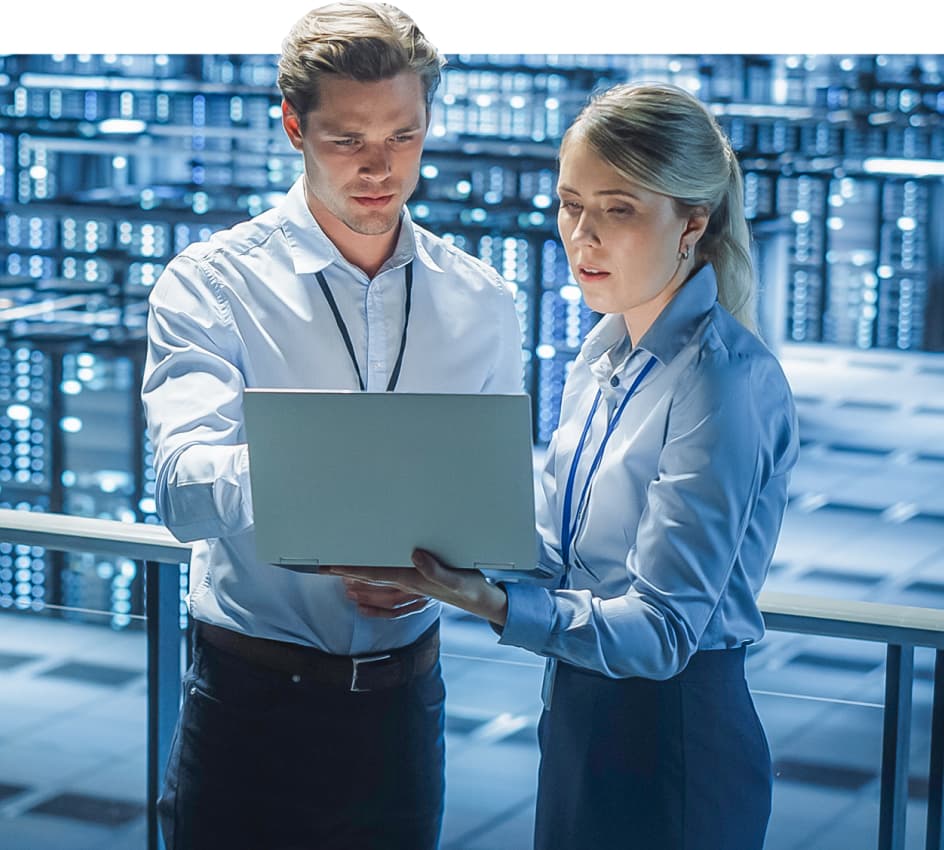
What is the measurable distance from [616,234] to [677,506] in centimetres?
27

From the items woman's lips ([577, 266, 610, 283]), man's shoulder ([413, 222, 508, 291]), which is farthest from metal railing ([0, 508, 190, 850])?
woman's lips ([577, 266, 610, 283])

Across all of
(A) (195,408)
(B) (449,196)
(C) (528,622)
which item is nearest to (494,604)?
(C) (528,622)

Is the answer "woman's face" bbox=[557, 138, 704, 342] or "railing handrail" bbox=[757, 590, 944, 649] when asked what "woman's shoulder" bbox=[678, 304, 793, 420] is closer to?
"woman's face" bbox=[557, 138, 704, 342]

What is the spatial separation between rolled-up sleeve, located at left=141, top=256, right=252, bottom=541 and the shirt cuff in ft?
0.94

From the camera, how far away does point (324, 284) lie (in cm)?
139

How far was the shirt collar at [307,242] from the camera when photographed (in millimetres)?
1384

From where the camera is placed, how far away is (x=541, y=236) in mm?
10625

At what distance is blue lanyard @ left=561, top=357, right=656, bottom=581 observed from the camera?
46.4 inches

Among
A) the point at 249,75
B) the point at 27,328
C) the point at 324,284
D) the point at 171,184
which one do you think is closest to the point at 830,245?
the point at 249,75

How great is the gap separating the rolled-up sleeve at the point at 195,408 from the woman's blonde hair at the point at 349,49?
0.23 meters

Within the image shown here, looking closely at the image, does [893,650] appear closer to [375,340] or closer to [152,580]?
[375,340]

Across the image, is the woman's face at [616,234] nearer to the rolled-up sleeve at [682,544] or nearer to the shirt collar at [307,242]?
the rolled-up sleeve at [682,544]

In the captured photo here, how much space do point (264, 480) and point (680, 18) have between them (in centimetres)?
168

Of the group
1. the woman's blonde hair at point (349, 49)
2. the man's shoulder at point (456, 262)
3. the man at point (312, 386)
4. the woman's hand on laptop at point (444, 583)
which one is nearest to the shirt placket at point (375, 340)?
the man at point (312, 386)
